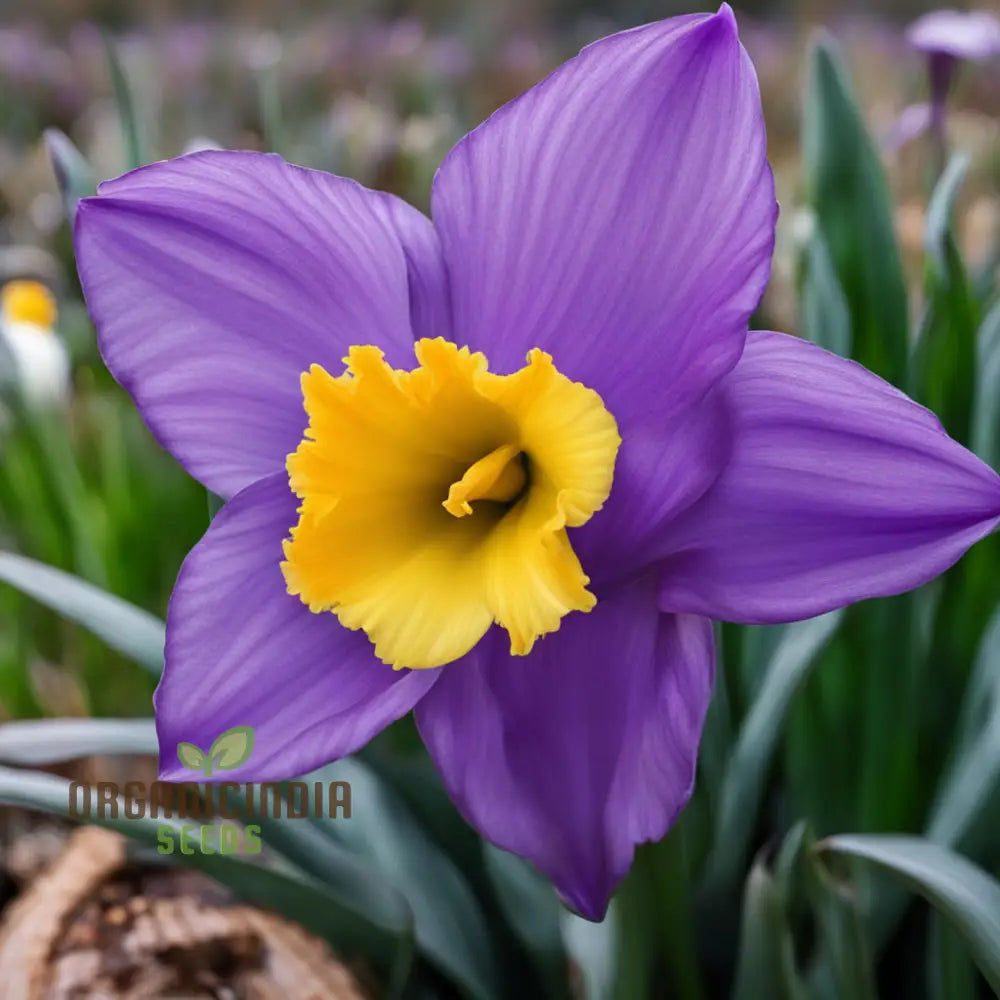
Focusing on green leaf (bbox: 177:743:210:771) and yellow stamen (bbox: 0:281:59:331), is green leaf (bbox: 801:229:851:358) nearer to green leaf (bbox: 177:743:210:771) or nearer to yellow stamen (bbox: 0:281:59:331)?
green leaf (bbox: 177:743:210:771)

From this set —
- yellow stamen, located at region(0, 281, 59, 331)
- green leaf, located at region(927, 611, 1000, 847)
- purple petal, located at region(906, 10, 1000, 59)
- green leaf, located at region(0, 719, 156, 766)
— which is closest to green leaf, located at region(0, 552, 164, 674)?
green leaf, located at region(0, 719, 156, 766)

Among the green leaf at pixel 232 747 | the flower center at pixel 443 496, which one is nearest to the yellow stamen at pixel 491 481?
the flower center at pixel 443 496

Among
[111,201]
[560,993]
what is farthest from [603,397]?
[560,993]

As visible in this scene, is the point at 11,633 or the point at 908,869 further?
the point at 11,633

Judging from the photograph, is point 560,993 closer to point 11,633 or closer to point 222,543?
point 222,543

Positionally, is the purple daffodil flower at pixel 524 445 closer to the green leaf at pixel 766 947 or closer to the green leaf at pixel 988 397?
the green leaf at pixel 766 947

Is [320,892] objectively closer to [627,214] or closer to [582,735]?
[582,735]

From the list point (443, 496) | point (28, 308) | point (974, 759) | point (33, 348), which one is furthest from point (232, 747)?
point (28, 308)
